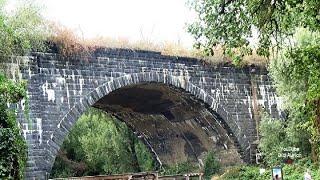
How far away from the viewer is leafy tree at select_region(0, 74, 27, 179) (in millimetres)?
11555

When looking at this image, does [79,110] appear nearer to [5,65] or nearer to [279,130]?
[5,65]

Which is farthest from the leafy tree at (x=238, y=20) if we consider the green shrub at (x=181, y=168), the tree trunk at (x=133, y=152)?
the tree trunk at (x=133, y=152)

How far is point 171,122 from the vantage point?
22.7 metres

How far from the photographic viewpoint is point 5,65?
14398 millimetres

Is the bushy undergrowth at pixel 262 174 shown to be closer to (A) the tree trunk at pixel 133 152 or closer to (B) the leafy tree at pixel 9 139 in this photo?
(A) the tree trunk at pixel 133 152

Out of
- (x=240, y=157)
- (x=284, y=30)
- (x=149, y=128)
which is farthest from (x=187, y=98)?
(x=284, y=30)

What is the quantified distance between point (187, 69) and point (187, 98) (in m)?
1.23

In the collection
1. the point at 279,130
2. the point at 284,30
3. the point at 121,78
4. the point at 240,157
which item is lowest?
the point at 240,157

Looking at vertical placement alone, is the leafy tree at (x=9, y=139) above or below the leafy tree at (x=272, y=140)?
above

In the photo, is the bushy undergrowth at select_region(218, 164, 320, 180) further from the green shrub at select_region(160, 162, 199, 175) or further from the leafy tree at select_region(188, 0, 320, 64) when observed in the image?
the leafy tree at select_region(188, 0, 320, 64)

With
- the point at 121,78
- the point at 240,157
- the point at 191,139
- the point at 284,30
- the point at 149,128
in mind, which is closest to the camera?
the point at 284,30

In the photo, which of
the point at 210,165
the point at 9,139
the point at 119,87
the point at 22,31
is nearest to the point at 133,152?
the point at 210,165

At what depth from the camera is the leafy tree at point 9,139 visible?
455 inches

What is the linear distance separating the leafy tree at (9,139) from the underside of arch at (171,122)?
6.83m
